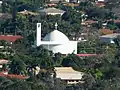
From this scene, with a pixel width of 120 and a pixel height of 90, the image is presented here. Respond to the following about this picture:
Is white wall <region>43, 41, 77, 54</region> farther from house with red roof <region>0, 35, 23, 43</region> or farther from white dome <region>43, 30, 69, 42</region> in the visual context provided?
house with red roof <region>0, 35, 23, 43</region>

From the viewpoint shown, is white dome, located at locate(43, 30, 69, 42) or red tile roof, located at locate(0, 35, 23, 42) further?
red tile roof, located at locate(0, 35, 23, 42)

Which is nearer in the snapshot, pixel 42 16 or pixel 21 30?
pixel 21 30

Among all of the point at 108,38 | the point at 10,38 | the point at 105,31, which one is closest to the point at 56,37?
the point at 10,38

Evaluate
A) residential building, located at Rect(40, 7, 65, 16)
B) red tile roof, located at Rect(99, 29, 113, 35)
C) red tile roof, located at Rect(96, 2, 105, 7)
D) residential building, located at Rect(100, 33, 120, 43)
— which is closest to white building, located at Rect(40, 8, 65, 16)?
residential building, located at Rect(40, 7, 65, 16)

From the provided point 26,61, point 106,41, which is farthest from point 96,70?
point 106,41

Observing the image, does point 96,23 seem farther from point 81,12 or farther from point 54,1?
point 54,1

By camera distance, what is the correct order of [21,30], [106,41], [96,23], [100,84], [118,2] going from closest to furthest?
[100,84]
[106,41]
[21,30]
[96,23]
[118,2]

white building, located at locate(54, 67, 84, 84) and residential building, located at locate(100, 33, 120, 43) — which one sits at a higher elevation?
white building, located at locate(54, 67, 84, 84)

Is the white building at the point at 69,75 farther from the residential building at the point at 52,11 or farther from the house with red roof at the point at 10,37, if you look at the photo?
the residential building at the point at 52,11
